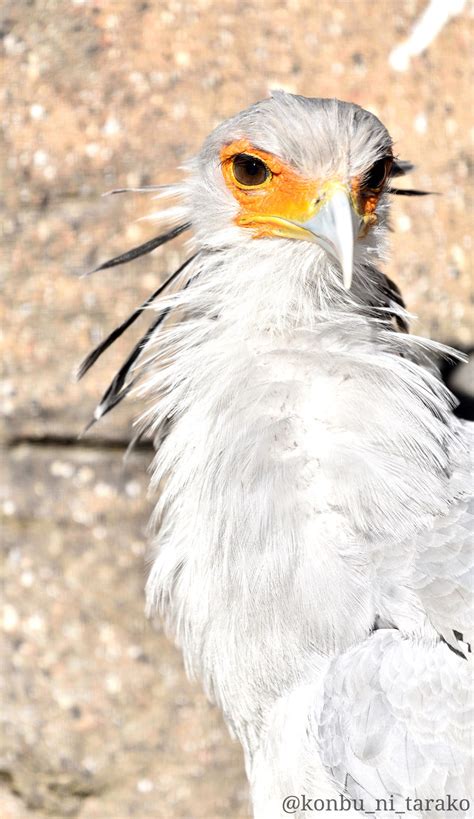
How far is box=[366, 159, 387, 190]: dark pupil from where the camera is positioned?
128 centimetres

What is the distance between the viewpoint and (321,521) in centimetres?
125

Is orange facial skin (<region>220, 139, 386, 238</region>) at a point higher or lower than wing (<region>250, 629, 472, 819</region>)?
higher

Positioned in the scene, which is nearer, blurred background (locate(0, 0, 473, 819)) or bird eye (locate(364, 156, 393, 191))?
bird eye (locate(364, 156, 393, 191))

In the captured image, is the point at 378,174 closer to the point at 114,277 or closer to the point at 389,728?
the point at 389,728

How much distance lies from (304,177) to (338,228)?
0.38ft

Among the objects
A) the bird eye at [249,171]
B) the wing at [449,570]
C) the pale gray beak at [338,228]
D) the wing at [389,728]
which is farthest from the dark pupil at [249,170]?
the wing at [389,728]

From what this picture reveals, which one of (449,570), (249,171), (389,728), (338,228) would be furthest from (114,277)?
(389,728)

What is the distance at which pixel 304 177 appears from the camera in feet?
4.06

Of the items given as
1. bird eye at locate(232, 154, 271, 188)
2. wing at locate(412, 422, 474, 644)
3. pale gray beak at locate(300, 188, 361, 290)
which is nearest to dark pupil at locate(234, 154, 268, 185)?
bird eye at locate(232, 154, 271, 188)

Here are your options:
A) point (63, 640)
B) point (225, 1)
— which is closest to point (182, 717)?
point (63, 640)

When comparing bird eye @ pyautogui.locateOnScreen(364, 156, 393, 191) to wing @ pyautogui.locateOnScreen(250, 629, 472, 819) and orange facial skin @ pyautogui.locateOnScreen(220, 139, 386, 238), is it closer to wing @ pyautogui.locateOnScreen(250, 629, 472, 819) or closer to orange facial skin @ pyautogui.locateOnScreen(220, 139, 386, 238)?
orange facial skin @ pyautogui.locateOnScreen(220, 139, 386, 238)

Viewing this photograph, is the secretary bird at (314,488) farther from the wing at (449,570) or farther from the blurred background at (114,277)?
the blurred background at (114,277)

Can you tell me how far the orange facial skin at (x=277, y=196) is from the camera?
123 cm

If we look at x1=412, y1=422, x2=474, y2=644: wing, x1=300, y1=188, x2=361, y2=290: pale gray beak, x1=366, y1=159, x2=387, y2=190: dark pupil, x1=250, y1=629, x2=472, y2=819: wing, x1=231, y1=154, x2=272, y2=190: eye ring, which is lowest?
x1=250, y1=629, x2=472, y2=819: wing
